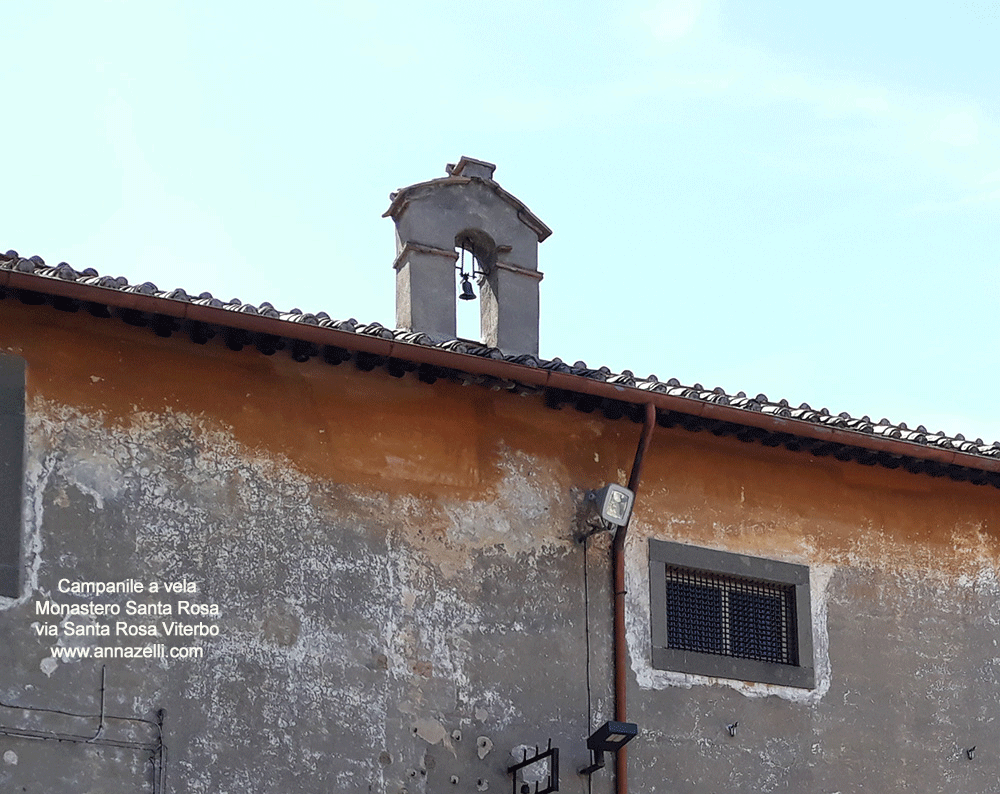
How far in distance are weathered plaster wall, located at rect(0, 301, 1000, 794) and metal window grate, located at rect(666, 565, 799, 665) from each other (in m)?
0.28

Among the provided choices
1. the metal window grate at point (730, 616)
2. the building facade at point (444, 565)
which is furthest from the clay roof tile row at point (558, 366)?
the metal window grate at point (730, 616)

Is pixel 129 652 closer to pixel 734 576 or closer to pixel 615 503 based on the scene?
pixel 615 503

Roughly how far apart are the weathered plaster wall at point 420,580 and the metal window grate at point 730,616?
0.28 m

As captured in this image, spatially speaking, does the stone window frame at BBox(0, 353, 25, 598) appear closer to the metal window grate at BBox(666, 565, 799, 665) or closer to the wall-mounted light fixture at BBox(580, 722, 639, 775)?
the wall-mounted light fixture at BBox(580, 722, 639, 775)

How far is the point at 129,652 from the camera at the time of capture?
1141 cm

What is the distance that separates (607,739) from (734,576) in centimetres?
213

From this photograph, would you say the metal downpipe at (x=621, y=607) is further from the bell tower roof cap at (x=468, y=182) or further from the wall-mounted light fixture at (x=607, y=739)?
the bell tower roof cap at (x=468, y=182)

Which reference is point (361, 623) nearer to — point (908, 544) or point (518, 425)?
point (518, 425)

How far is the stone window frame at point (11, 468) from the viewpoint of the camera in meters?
11.2

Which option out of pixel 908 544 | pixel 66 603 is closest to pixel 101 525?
pixel 66 603

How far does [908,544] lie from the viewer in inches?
577

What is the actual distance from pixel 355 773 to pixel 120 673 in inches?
68.2

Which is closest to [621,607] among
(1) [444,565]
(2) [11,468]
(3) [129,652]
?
(1) [444,565]

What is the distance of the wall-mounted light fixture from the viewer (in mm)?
12188
